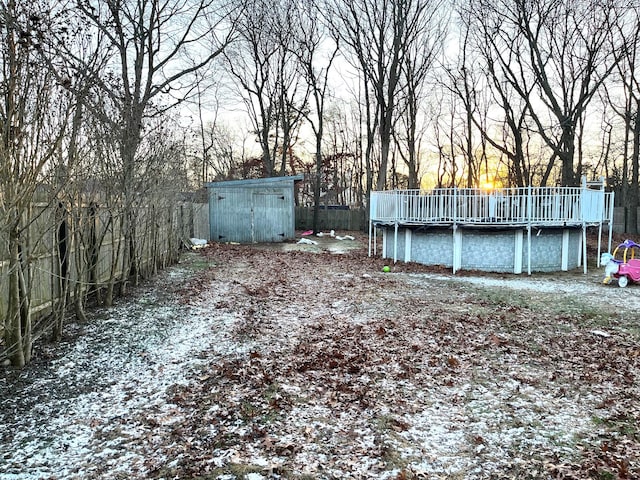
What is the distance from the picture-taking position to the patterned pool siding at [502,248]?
1092cm

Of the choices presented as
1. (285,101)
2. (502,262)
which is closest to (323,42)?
(285,101)

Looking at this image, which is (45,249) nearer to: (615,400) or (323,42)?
(615,400)

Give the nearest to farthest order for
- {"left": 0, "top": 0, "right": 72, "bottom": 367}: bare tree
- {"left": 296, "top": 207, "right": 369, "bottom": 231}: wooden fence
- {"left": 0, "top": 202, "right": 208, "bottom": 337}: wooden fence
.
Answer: {"left": 0, "top": 0, "right": 72, "bottom": 367}: bare tree
{"left": 0, "top": 202, "right": 208, "bottom": 337}: wooden fence
{"left": 296, "top": 207, "right": 369, "bottom": 231}: wooden fence

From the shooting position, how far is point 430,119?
102 ft

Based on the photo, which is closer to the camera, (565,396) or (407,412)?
(407,412)

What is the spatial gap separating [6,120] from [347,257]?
10.9m

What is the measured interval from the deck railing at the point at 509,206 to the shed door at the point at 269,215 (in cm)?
748

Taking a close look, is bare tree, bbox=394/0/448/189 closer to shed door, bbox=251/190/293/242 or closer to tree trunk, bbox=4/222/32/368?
shed door, bbox=251/190/293/242

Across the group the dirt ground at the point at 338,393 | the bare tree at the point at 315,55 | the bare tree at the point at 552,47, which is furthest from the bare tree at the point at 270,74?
the dirt ground at the point at 338,393

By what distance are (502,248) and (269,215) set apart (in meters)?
9.89

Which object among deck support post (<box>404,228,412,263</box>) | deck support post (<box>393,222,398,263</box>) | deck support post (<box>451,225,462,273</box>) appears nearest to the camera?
deck support post (<box>451,225,462,273</box>)

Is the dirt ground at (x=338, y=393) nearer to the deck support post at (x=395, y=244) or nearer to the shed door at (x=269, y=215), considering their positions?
the deck support post at (x=395, y=244)

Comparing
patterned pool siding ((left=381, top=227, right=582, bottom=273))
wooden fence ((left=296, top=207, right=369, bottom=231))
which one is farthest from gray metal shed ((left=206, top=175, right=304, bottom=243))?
Result: patterned pool siding ((left=381, top=227, right=582, bottom=273))

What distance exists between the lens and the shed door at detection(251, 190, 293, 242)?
1806 centimetres
